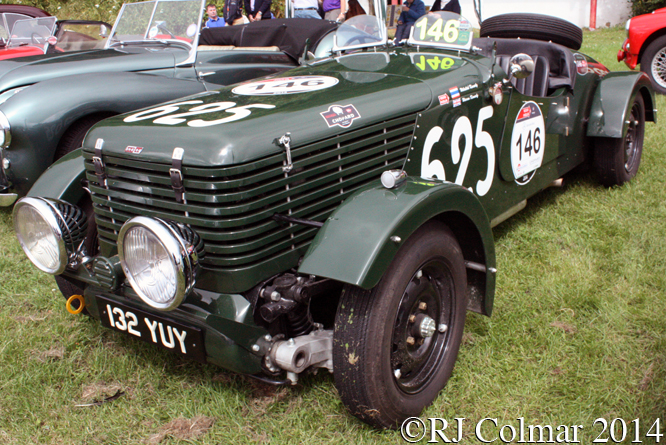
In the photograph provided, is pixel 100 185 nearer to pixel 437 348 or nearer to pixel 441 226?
pixel 441 226

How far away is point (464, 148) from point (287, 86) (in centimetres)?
97

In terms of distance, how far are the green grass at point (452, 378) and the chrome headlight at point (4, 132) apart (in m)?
1.13

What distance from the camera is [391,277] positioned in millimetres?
2035

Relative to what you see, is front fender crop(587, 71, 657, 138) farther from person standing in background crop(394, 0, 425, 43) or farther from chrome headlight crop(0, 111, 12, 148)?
chrome headlight crop(0, 111, 12, 148)

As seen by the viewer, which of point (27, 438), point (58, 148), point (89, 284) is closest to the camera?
point (27, 438)

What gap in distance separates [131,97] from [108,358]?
266 cm

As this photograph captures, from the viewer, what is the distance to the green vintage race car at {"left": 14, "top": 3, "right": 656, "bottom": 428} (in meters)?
1.96

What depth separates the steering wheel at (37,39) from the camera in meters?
6.79

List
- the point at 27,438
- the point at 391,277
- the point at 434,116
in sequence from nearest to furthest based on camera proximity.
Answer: the point at 391,277 < the point at 27,438 < the point at 434,116

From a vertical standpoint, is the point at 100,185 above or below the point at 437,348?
above

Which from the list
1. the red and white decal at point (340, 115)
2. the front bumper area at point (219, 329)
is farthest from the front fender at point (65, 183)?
the red and white decal at point (340, 115)

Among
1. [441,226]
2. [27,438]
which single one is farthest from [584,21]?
[27,438]

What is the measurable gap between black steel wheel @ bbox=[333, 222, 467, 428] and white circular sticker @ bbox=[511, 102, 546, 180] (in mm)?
1222

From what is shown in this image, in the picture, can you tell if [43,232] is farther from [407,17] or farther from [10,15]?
[10,15]
